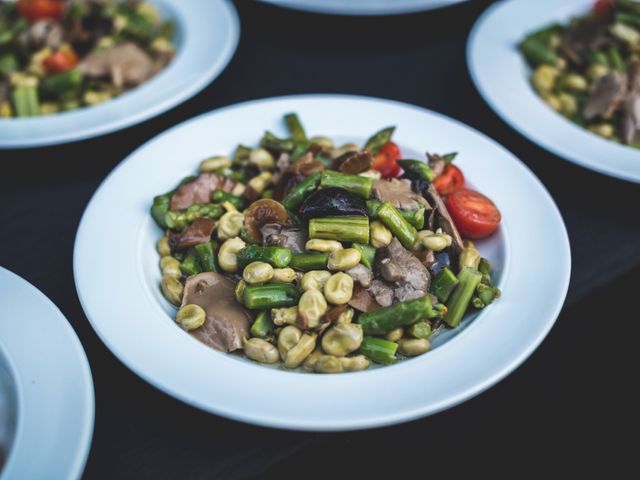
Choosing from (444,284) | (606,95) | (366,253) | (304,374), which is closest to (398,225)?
(366,253)

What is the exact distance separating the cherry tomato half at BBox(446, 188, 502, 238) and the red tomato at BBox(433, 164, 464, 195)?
0.10m

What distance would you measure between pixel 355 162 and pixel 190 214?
25.3 inches

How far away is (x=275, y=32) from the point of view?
11.8 ft

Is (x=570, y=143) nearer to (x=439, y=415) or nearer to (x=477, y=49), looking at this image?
(x=477, y=49)

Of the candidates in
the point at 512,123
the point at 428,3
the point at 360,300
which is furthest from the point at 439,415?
the point at 428,3

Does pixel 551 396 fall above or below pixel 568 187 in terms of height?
below

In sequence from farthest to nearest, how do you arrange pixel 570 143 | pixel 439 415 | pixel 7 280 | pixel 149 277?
pixel 570 143 < pixel 439 415 < pixel 149 277 < pixel 7 280

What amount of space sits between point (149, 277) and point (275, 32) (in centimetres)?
206

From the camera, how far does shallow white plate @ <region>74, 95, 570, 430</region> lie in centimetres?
161

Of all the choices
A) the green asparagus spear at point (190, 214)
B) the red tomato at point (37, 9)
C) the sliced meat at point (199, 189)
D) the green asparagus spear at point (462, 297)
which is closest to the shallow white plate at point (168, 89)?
the sliced meat at point (199, 189)


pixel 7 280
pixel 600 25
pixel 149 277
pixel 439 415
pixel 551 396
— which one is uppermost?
pixel 600 25

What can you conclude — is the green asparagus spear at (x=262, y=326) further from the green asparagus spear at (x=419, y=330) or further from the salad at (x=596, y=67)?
the salad at (x=596, y=67)

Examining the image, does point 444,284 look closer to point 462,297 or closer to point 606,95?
point 462,297

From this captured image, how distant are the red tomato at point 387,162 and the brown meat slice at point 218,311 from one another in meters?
0.80
